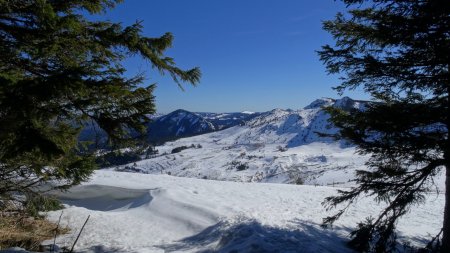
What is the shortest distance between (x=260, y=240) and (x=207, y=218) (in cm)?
501

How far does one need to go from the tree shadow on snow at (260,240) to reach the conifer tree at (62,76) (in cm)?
363

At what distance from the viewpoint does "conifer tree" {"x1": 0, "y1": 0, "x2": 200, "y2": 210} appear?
14.9 feet

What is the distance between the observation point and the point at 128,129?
6012 mm

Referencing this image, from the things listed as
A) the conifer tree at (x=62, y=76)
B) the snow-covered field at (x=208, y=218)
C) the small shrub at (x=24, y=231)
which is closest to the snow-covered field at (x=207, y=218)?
the snow-covered field at (x=208, y=218)

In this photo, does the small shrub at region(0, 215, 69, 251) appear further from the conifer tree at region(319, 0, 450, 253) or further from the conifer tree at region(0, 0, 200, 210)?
the conifer tree at region(319, 0, 450, 253)

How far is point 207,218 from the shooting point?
12.4 m

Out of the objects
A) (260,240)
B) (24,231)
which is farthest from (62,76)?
(24,231)

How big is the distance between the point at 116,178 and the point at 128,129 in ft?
47.9

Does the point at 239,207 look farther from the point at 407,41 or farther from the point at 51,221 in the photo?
the point at 407,41

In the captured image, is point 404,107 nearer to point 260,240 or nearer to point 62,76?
point 260,240

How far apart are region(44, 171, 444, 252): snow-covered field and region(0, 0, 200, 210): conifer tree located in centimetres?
383

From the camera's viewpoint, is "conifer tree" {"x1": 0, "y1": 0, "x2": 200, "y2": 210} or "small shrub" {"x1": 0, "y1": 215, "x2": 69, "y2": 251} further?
"small shrub" {"x1": 0, "y1": 215, "x2": 69, "y2": 251}

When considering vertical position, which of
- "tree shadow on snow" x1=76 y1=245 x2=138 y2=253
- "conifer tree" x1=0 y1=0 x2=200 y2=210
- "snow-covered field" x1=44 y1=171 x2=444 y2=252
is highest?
"conifer tree" x1=0 y1=0 x2=200 y2=210

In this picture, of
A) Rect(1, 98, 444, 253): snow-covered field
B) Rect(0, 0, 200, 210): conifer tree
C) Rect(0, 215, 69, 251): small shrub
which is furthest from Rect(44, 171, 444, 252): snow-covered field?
Rect(0, 0, 200, 210): conifer tree
